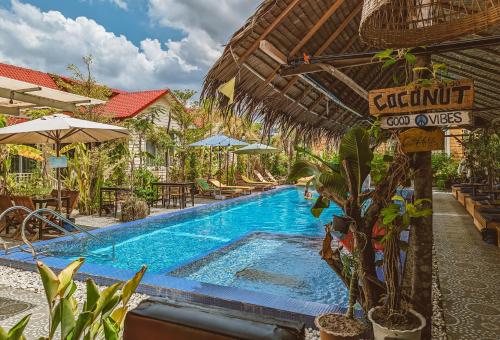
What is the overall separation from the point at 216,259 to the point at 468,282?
3.96m

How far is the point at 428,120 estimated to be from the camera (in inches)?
116

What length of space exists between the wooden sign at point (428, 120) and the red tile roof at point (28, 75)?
21.0 metres

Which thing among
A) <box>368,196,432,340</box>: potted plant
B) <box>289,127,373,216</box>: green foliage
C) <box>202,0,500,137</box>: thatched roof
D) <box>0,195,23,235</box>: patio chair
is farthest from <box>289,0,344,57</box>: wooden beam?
<box>0,195,23,235</box>: patio chair

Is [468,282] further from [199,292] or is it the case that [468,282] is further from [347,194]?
[199,292]

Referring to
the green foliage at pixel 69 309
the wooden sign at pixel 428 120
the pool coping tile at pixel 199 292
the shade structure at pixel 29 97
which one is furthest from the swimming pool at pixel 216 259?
the green foliage at pixel 69 309

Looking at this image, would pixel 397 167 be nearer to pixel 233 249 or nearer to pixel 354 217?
pixel 354 217

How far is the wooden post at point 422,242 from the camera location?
311cm

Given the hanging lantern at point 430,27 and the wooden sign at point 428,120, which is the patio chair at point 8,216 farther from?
the hanging lantern at point 430,27

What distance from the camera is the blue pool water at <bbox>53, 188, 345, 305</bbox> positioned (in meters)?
5.65

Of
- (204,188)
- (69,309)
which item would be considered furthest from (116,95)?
(69,309)

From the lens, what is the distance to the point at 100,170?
11164 millimetres

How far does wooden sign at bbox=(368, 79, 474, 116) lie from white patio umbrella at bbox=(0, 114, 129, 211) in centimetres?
647

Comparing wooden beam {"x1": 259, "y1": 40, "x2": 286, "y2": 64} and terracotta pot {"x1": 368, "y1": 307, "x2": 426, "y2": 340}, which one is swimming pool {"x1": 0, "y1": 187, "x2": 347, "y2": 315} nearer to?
terracotta pot {"x1": 368, "y1": 307, "x2": 426, "y2": 340}

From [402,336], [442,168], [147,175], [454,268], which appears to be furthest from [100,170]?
[442,168]
